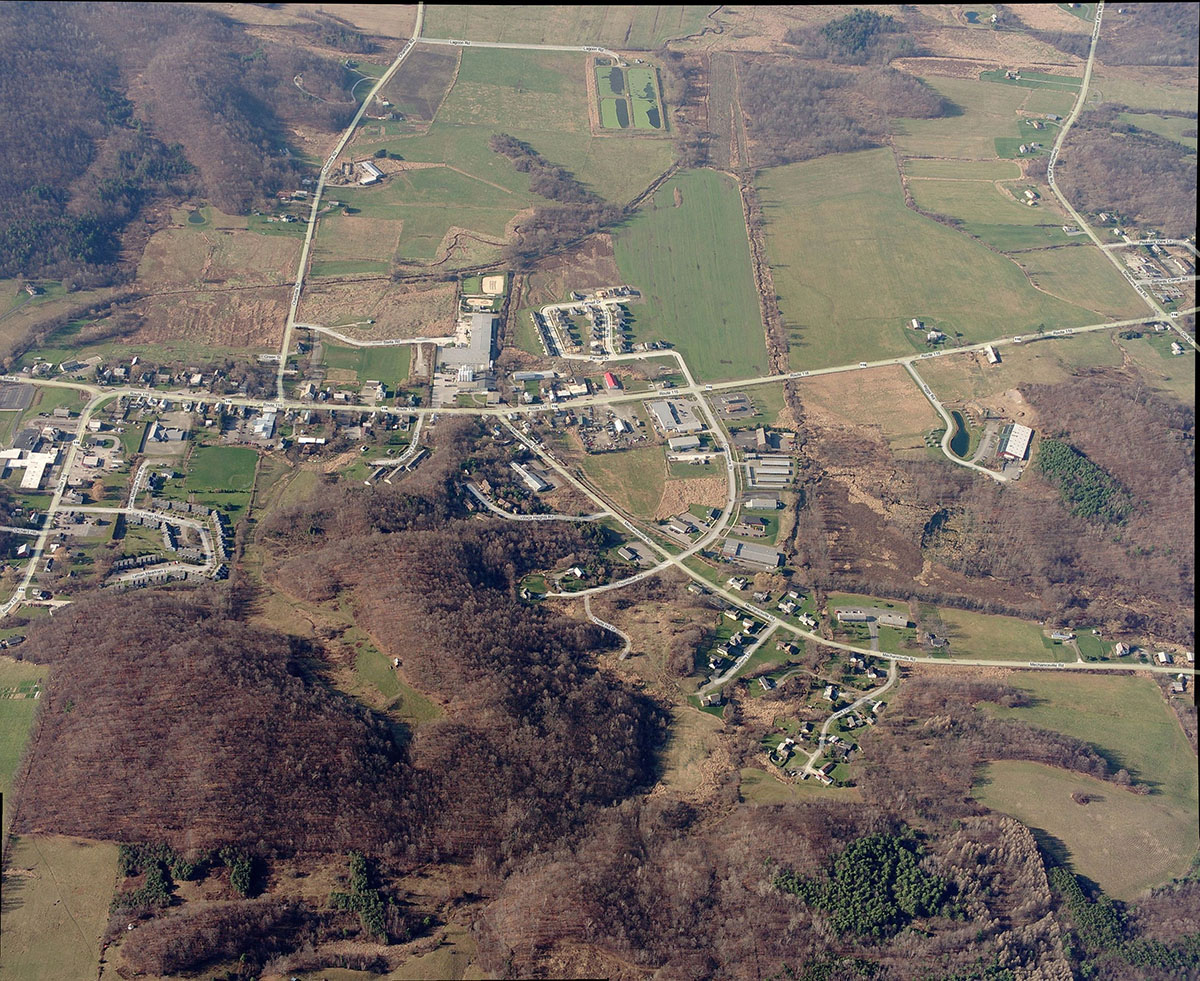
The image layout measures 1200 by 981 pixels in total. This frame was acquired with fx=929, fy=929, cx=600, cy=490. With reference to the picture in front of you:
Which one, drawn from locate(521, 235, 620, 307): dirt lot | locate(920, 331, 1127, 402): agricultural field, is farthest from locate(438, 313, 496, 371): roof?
locate(920, 331, 1127, 402): agricultural field

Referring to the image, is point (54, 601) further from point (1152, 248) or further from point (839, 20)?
point (839, 20)

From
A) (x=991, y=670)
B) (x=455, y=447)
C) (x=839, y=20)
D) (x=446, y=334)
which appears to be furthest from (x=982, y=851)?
(x=839, y=20)

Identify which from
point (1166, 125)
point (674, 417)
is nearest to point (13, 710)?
point (674, 417)

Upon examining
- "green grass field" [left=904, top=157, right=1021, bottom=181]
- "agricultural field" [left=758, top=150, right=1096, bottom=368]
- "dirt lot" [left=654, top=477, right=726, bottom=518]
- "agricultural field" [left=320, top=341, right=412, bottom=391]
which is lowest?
"dirt lot" [left=654, top=477, right=726, bottom=518]

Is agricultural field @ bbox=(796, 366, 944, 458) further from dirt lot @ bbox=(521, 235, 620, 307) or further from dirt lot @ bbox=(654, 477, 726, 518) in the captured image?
dirt lot @ bbox=(521, 235, 620, 307)

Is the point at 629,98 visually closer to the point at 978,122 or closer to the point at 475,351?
the point at 978,122

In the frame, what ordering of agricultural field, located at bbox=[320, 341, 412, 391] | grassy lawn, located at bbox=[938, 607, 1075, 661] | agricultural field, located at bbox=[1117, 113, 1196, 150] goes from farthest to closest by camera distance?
agricultural field, located at bbox=[1117, 113, 1196, 150] < agricultural field, located at bbox=[320, 341, 412, 391] < grassy lawn, located at bbox=[938, 607, 1075, 661]

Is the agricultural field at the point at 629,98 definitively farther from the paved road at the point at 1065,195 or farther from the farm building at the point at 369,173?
the paved road at the point at 1065,195
